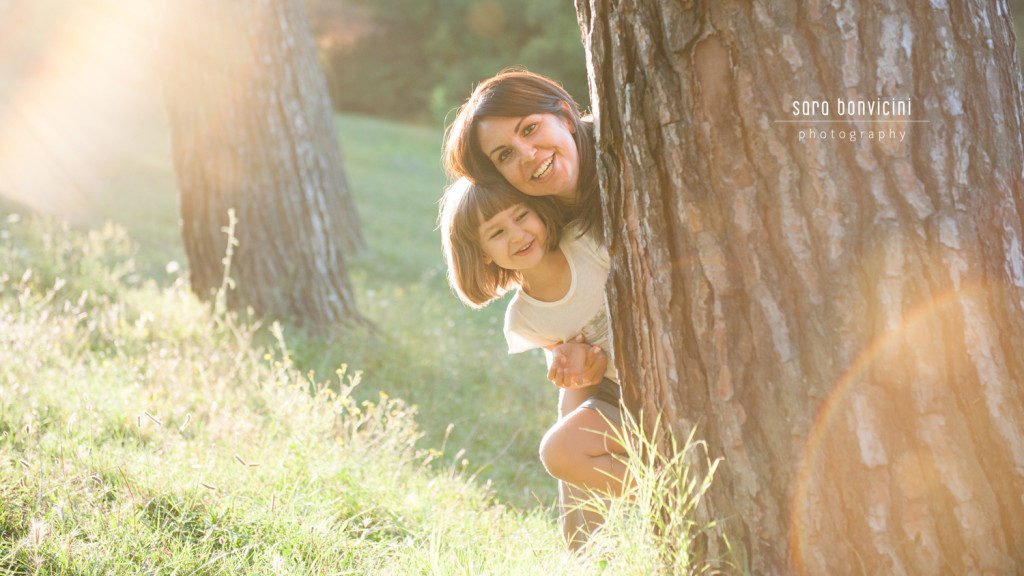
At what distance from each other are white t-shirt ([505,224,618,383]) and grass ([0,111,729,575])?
61 centimetres

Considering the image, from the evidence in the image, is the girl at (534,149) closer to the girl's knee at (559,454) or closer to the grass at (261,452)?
the girl's knee at (559,454)

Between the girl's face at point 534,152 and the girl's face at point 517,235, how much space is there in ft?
0.28

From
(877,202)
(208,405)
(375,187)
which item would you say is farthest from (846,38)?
(375,187)

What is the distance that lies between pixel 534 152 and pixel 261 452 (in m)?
1.49

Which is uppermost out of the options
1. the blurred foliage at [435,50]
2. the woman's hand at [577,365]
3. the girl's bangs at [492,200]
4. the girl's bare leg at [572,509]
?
the blurred foliage at [435,50]

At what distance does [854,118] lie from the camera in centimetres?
160

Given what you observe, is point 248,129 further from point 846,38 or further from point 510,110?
point 846,38

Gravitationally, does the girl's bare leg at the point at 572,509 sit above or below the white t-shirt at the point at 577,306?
below

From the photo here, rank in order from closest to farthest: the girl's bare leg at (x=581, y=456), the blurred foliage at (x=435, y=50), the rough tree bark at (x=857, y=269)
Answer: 1. the rough tree bark at (x=857, y=269)
2. the girl's bare leg at (x=581, y=456)
3. the blurred foliage at (x=435, y=50)

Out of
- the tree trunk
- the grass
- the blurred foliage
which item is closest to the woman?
the grass

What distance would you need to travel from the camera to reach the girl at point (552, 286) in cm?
246

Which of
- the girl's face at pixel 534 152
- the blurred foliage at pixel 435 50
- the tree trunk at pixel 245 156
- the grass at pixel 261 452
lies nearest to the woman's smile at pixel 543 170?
the girl's face at pixel 534 152

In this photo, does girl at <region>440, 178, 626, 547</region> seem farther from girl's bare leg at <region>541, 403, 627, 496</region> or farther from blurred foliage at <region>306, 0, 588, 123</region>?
blurred foliage at <region>306, 0, 588, 123</region>

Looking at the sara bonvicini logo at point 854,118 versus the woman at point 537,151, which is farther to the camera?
the woman at point 537,151
